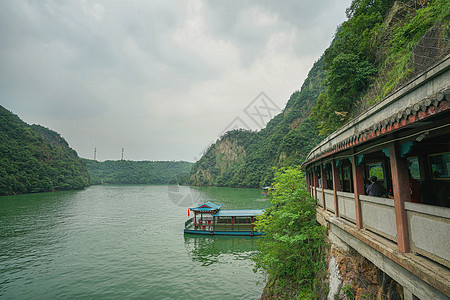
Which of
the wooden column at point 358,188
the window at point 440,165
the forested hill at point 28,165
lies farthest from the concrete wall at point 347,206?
the forested hill at point 28,165

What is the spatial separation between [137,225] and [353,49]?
1246 inches

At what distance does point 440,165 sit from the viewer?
17.6 feet

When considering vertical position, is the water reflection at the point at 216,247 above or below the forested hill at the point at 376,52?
below

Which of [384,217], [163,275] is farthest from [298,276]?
[163,275]

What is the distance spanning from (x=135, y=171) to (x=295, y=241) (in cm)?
17381

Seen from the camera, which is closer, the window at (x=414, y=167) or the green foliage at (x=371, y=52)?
the window at (x=414, y=167)

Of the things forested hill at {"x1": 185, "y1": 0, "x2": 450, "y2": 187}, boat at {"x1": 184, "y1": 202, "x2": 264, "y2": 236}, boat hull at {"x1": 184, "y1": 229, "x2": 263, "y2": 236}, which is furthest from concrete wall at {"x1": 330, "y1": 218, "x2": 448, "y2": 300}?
boat at {"x1": 184, "y1": 202, "x2": 264, "y2": 236}

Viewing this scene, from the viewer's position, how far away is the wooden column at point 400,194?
3.48 m

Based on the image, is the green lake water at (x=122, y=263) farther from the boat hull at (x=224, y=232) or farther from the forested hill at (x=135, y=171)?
the forested hill at (x=135, y=171)

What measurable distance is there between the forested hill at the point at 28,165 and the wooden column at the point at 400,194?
81.0 metres

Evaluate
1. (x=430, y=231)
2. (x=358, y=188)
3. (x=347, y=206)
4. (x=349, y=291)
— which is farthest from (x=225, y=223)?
(x=430, y=231)

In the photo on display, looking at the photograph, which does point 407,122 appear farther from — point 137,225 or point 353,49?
point 137,225

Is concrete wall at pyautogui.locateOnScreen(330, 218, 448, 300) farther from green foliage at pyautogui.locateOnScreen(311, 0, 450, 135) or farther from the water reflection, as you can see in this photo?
the water reflection

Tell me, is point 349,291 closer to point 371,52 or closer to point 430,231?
point 430,231
